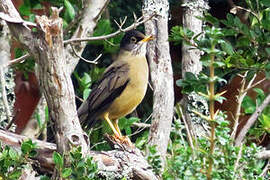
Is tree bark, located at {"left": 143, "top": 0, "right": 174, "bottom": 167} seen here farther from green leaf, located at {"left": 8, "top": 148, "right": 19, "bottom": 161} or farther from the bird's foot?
green leaf, located at {"left": 8, "top": 148, "right": 19, "bottom": 161}

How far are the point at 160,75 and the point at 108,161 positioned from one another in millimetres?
1082

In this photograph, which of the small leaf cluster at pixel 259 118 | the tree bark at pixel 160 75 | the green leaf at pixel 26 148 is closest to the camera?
the green leaf at pixel 26 148

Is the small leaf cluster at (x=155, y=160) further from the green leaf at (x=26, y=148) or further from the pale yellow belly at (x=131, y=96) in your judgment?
the pale yellow belly at (x=131, y=96)

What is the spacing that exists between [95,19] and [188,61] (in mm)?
768

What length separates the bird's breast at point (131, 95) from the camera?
5652 mm

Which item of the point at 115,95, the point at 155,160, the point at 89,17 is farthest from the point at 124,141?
the point at 155,160

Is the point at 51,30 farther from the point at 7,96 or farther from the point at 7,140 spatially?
the point at 7,96

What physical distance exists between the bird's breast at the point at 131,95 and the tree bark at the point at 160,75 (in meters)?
0.41

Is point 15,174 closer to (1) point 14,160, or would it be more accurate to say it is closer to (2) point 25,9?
(1) point 14,160

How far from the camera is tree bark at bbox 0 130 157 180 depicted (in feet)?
13.4

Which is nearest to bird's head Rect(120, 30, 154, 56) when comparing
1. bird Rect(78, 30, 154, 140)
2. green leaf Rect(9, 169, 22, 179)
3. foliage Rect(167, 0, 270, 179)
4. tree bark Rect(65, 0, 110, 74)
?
bird Rect(78, 30, 154, 140)

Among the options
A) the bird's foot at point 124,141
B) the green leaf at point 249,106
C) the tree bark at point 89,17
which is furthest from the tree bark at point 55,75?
the green leaf at point 249,106

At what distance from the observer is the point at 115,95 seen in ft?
18.8

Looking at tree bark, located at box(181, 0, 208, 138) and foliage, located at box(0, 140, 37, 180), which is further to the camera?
tree bark, located at box(181, 0, 208, 138)
